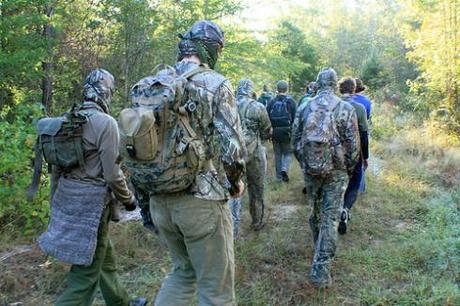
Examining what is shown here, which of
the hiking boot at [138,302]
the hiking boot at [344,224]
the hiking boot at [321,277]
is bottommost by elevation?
the hiking boot at [344,224]

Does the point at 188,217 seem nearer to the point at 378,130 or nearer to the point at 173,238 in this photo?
the point at 173,238

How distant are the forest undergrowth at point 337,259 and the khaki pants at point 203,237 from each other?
1268 millimetres

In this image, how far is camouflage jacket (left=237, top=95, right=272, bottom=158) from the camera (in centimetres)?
606

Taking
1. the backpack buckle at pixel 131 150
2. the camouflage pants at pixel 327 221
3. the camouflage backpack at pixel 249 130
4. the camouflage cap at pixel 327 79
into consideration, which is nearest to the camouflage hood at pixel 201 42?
the backpack buckle at pixel 131 150

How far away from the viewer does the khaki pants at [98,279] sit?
10.9 ft

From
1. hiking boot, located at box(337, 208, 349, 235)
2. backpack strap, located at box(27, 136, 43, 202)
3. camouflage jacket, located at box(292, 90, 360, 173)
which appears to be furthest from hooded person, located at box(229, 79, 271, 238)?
backpack strap, located at box(27, 136, 43, 202)

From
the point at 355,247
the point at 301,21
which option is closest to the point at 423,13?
the point at 355,247

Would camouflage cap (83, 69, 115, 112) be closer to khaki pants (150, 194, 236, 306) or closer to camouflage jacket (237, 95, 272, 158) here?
khaki pants (150, 194, 236, 306)

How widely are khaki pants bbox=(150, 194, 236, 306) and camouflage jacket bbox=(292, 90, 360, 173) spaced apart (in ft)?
6.45

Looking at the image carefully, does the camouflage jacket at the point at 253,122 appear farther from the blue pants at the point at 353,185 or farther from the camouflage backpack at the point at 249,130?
the blue pants at the point at 353,185

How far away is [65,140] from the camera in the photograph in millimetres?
3236

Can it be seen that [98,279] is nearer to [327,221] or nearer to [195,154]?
[195,154]

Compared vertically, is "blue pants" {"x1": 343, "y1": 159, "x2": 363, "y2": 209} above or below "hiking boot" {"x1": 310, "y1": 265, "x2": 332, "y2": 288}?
above

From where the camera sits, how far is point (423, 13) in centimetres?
1391
